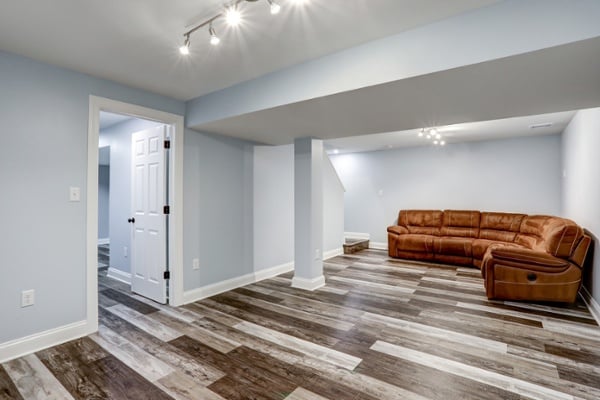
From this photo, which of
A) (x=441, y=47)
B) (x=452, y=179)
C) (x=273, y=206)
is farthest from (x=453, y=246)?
(x=441, y=47)

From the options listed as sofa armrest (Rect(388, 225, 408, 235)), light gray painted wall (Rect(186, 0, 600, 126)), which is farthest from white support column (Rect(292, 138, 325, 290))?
sofa armrest (Rect(388, 225, 408, 235))

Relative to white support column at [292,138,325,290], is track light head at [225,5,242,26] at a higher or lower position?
higher

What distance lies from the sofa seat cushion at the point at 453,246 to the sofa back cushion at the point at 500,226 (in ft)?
1.50

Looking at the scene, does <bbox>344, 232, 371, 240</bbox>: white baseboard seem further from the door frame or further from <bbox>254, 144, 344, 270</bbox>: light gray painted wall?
the door frame

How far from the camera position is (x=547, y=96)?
2.26 m

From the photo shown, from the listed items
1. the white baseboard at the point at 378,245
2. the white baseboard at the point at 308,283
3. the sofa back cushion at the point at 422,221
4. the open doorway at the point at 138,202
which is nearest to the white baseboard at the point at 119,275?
the open doorway at the point at 138,202

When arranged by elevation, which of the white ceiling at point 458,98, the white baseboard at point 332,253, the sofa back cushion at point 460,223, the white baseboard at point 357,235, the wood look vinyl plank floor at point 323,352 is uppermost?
the white ceiling at point 458,98

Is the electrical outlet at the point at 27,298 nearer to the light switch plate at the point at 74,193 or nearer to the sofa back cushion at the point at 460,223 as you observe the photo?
the light switch plate at the point at 74,193

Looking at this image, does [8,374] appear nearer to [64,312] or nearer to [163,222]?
[64,312]

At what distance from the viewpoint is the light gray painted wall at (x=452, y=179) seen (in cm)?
552

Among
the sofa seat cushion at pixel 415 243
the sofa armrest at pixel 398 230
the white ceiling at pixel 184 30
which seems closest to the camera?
the white ceiling at pixel 184 30

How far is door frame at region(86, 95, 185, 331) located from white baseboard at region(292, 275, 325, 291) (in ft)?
4.73

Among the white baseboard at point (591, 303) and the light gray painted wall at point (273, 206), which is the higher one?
the light gray painted wall at point (273, 206)

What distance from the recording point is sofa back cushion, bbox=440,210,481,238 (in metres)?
5.79
